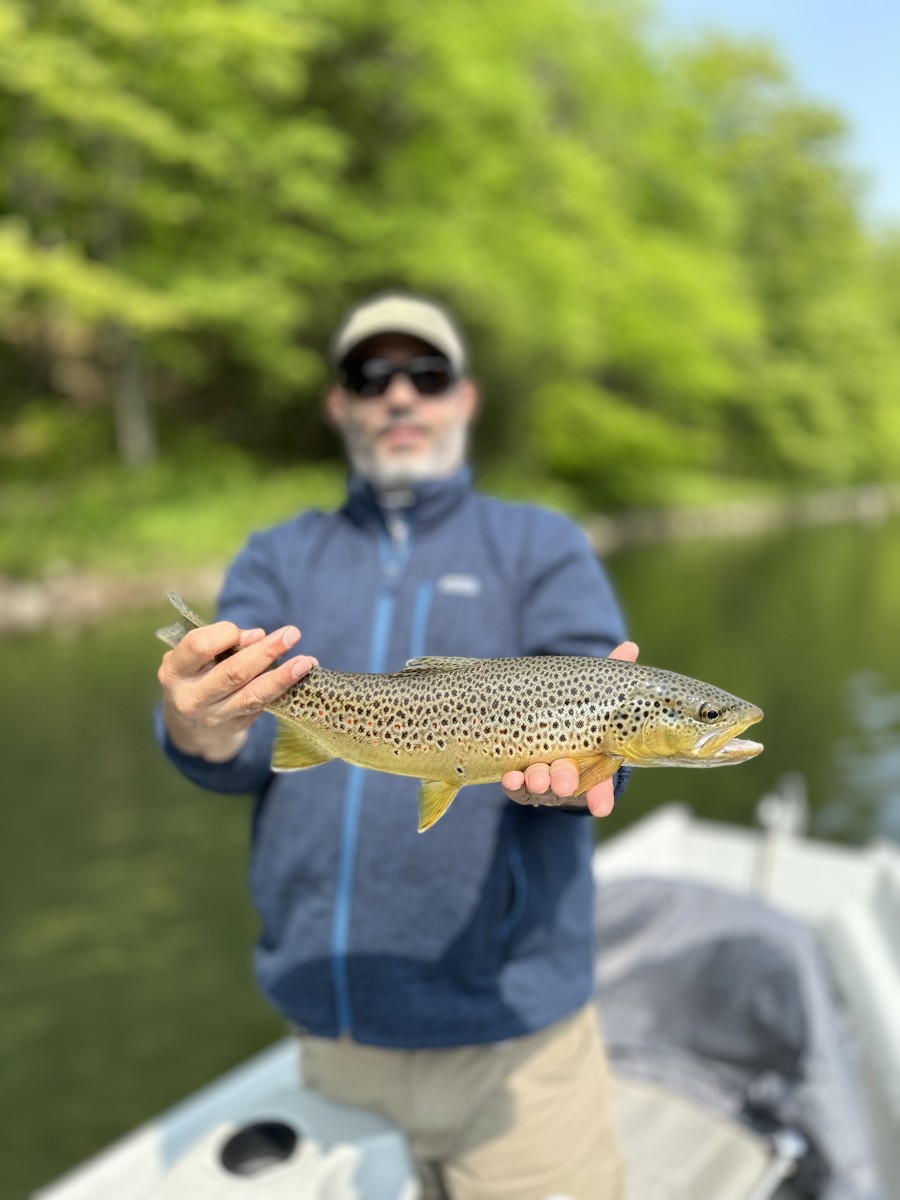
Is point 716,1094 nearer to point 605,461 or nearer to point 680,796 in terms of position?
point 680,796

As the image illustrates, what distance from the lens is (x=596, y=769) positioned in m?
2.02

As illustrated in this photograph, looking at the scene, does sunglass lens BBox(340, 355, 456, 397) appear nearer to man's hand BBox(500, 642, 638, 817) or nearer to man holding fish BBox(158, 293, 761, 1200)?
man holding fish BBox(158, 293, 761, 1200)

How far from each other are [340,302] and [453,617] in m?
26.9

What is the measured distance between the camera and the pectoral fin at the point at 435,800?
214 centimetres

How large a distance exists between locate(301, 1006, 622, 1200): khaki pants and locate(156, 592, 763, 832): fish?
1.04 meters

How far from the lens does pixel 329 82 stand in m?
27.9

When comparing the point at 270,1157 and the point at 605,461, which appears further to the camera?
the point at 605,461

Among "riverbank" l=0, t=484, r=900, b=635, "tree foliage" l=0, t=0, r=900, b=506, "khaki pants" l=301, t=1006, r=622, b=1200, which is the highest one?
"tree foliage" l=0, t=0, r=900, b=506

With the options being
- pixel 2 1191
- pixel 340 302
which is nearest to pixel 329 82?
pixel 340 302

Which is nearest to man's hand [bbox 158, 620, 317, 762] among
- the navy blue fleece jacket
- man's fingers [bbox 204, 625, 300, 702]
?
man's fingers [bbox 204, 625, 300, 702]

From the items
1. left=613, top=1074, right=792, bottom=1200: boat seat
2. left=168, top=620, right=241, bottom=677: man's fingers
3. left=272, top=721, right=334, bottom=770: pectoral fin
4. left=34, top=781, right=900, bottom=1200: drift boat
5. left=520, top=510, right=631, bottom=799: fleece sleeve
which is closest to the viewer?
left=168, top=620, right=241, bottom=677: man's fingers

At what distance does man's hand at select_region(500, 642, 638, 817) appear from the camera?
1.92m

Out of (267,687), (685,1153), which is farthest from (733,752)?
(685,1153)

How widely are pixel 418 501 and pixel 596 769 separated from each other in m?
1.18
